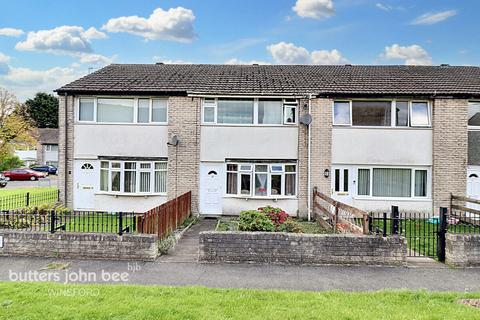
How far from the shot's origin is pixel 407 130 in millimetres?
14438

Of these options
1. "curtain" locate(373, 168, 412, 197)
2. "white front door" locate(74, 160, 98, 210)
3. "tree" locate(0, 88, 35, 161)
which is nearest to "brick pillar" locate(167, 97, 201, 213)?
"white front door" locate(74, 160, 98, 210)

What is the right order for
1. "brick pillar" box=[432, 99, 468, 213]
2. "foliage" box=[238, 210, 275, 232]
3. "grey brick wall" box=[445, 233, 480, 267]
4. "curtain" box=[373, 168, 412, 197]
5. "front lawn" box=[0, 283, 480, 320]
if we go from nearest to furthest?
"front lawn" box=[0, 283, 480, 320] < "grey brick wall" box=[445, 233, 480, 267] < "foliage" box=[238, 210, 275, 232] < "brick pillar" box=[432, 99, 468, 213] < "curtain" box=[373, 168, 412, 197]

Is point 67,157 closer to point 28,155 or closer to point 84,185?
point 84,185

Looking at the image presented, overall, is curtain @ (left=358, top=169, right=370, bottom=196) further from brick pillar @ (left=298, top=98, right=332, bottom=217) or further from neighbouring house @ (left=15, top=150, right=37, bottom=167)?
neighbouring house @ (left=15, top=150, right=37, bottom=167)

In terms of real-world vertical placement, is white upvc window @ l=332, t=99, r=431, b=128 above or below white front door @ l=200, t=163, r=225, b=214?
above

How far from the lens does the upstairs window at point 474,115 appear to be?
1519cm

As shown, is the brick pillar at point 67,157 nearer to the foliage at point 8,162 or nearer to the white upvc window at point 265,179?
the white upvc window at point 265,179

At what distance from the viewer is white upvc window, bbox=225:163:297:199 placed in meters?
14.6

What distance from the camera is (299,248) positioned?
784cm

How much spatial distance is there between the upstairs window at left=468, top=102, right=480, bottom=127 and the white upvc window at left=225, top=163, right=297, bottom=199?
8.18m

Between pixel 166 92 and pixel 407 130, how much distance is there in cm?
1017

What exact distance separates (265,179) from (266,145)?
143 centimetres

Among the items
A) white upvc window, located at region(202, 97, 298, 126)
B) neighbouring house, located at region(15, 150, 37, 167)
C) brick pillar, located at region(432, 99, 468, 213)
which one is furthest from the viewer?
neighbouring house, located at region(15, 150, 37, 167)

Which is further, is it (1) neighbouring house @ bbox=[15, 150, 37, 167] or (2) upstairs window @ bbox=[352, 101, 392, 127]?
(1) neighbouring house @ bbox=[15, 150, 37, 167]
